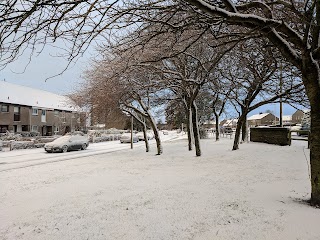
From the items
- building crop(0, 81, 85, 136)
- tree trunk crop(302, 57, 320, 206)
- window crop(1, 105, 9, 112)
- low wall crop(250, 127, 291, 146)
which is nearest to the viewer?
tree trunk crop(302, 57, 320, 206)

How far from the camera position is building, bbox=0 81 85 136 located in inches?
1388

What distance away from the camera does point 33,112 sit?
130 ft

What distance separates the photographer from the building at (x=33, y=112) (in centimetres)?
3525

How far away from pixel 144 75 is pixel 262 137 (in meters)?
13.0

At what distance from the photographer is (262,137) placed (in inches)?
850

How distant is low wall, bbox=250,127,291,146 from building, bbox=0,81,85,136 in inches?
826

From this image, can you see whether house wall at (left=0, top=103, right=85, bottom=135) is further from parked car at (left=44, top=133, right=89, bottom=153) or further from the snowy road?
the snowy road

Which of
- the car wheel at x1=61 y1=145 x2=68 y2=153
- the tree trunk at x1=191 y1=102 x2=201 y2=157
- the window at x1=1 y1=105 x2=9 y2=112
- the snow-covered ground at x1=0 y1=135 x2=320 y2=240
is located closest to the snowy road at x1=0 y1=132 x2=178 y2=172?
the car wheel at x1=61 y1=145 x2=68 y2=153

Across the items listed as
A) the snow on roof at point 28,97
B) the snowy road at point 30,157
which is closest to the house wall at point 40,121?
the snow on roof at point 28,97

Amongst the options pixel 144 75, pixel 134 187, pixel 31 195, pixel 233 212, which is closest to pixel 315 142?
pixel 233 212

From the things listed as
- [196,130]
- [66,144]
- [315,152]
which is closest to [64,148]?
[66,144]

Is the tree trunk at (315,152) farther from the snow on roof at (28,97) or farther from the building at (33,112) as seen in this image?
the snow on roof at (28,97)

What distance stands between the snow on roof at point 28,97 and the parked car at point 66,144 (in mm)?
10213

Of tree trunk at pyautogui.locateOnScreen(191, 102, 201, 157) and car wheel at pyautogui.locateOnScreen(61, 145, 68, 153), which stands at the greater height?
tree trunk at pyautogui.locateOnScreen(191, 102, 201, 157)
